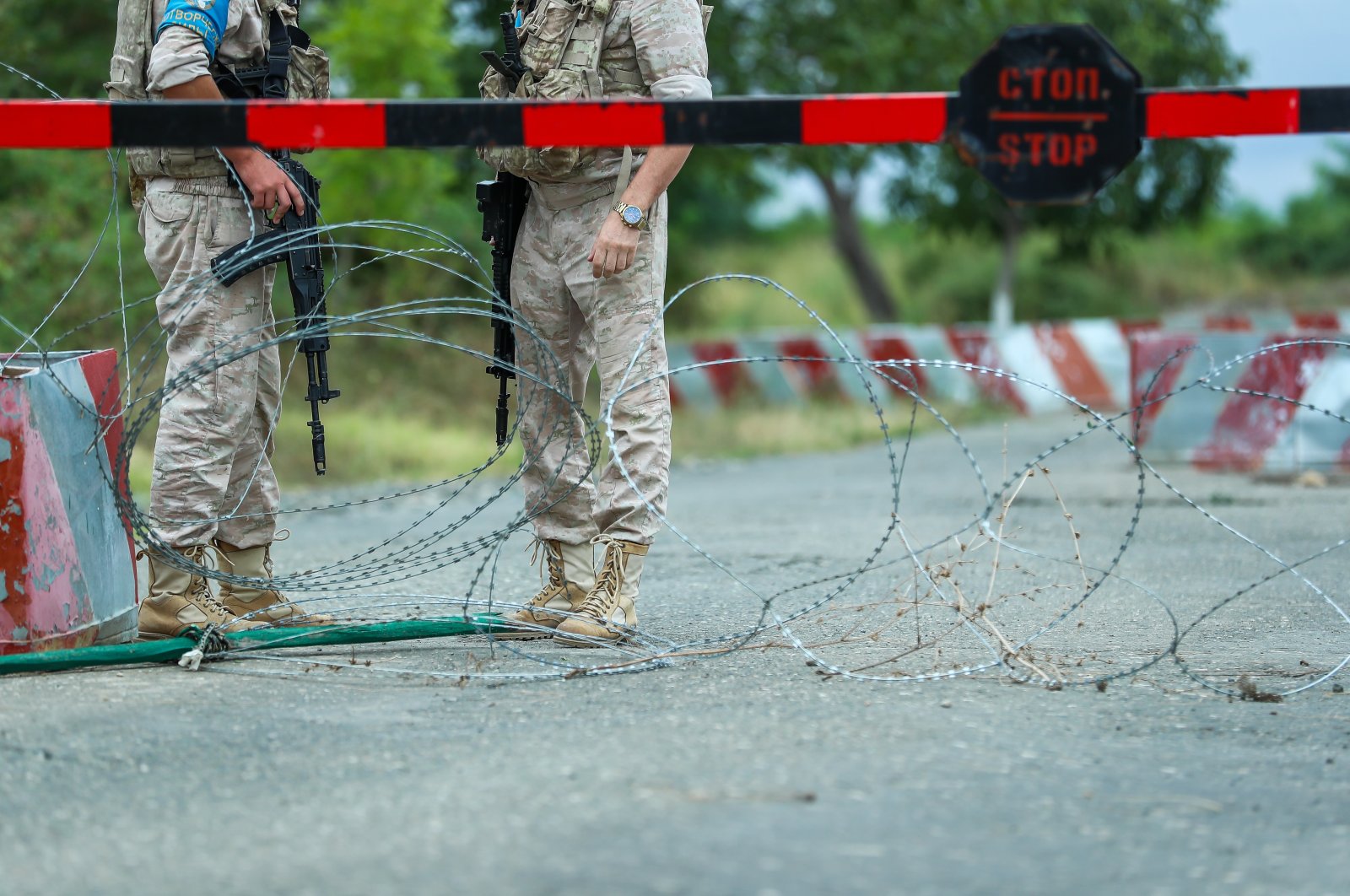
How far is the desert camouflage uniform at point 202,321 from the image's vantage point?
4.12 metres

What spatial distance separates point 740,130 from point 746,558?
10.2 ft

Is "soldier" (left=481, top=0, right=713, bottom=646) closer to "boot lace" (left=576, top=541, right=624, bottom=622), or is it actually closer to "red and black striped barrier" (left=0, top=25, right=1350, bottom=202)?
"boot lace" (left=576, top=541, right=624, bottom=622)

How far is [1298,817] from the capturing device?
2.67m

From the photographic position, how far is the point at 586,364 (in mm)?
4500

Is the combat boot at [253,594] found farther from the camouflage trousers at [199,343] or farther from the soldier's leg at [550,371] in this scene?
the soldier's leg at [550,371]

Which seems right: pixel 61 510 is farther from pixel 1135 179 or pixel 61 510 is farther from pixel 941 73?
pixel 1135 179

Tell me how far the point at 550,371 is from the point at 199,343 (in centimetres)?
97

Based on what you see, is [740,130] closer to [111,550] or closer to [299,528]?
[111,550]

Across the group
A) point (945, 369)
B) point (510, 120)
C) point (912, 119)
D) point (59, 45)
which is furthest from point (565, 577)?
point (59, 45)

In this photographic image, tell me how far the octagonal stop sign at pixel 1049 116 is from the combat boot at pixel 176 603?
7.52 feet

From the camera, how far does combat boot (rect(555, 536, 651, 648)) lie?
13.5ft

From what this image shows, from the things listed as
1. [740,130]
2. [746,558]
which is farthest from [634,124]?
[746,558]

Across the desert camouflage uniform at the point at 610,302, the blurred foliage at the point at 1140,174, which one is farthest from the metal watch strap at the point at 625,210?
the blurred foliage at the point at 1140,174

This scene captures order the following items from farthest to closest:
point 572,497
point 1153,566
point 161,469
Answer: point 1153,566
point 572,497
point 161,469
